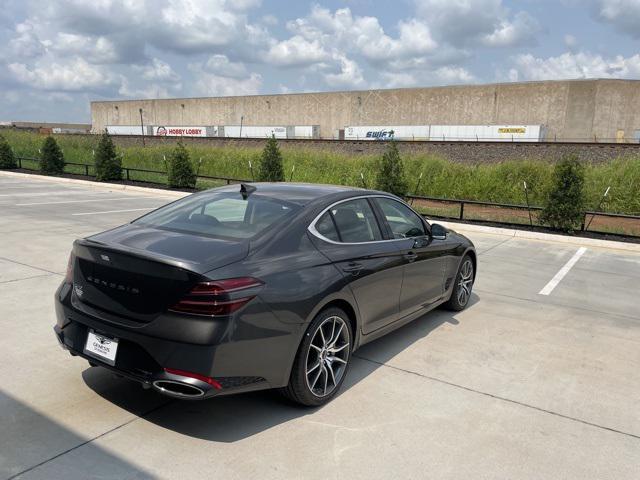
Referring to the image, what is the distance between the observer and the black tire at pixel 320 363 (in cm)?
348

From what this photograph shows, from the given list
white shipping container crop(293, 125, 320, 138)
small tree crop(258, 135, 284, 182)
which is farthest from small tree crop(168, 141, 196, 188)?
white shipping container crop(293, 125, 320, 138)

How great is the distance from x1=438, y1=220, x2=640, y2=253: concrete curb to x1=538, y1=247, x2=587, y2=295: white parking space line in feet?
2.51

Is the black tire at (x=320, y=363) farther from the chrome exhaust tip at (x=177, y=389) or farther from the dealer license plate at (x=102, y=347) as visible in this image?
the dealer license plate at (x=102, y=347)

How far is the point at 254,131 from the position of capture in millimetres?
80562

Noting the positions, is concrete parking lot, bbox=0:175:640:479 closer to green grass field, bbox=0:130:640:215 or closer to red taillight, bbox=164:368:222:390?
red taillight, bbox=164:368:222:390

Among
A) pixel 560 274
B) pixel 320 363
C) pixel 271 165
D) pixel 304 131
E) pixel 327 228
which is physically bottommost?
pixel 560 274

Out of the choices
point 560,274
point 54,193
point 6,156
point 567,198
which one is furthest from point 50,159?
point 560,274

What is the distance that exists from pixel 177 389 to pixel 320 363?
1.05 m

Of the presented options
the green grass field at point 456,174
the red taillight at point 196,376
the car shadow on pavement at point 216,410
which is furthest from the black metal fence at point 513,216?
the red taillight at point 196,376

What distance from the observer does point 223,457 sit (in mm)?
3053

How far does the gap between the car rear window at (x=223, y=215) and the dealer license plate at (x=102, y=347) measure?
0.90 m

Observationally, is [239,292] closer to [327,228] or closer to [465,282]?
[327,228]

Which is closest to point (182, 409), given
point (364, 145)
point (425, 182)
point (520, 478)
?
point (520, 478)

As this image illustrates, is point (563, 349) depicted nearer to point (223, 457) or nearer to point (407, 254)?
point (407, 254)
